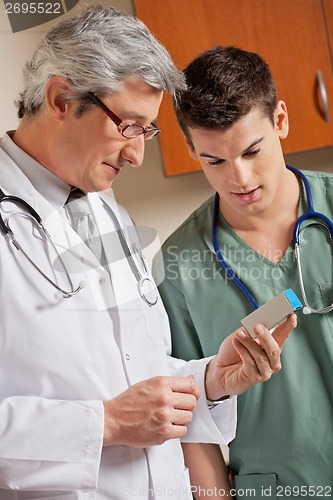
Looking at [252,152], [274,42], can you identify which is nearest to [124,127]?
[252,152]

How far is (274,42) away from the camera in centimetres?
221

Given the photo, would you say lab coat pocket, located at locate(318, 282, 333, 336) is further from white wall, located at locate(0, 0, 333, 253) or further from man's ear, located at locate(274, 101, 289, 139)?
white wall, located at locate(0, 0, 333, 253)

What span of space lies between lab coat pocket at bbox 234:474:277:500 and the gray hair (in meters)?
0.83

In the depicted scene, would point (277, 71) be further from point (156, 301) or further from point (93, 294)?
point (93, 294)

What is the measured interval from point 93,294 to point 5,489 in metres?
0.35

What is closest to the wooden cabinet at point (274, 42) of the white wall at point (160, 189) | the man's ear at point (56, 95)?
the white wall at point (160, 189)

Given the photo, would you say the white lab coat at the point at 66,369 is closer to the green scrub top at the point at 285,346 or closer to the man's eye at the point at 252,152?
the green scrub top at the point at 285,346

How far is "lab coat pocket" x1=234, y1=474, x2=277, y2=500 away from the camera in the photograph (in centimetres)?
155

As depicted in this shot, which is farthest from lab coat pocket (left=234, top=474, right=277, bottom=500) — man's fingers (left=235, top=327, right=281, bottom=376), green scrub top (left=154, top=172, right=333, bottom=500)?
man's fingers (left=235, top=327, right=281, bottom=376)

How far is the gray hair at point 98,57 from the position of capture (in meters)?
1.25

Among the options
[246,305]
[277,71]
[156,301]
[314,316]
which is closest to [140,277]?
[156,301]

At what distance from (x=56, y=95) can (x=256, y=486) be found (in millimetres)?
906

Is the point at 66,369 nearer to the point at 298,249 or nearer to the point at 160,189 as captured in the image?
the point at 298,249

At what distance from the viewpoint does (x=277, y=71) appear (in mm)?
2217
